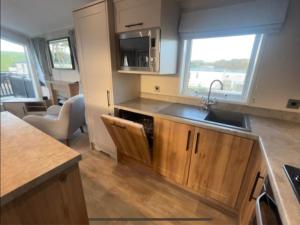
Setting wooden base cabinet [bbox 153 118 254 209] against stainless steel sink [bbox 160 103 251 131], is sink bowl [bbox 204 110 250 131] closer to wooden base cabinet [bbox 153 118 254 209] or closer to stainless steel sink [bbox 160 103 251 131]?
stainless steel sink [bbox 160 103 251 131]

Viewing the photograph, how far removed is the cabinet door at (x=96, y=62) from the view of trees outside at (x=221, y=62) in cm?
100

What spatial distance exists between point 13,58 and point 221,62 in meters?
→ 4.58

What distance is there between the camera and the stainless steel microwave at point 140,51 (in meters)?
1.42

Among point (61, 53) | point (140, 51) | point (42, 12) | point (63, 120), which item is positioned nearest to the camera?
point (140, 51)

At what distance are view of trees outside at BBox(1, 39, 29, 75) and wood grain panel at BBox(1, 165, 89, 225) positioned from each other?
4.14 metres

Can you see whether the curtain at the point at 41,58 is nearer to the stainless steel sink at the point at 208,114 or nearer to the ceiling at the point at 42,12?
the ceiling at the point at 42,12

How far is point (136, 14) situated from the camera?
1.43 m

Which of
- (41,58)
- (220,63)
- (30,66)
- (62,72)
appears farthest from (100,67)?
(30,66)

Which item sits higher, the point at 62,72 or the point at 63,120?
the point at 62,72

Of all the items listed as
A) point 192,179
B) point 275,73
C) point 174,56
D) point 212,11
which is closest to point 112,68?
point 174,56

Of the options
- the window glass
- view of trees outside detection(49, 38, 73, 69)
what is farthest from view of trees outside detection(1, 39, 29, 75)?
view of trees outside detection(49, 38, 73, 69)

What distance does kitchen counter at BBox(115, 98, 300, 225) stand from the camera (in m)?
0.54

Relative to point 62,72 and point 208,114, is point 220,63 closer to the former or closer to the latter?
point 208,114

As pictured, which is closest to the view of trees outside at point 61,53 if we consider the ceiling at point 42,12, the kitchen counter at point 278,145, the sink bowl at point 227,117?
the ceiling at point 42,12
